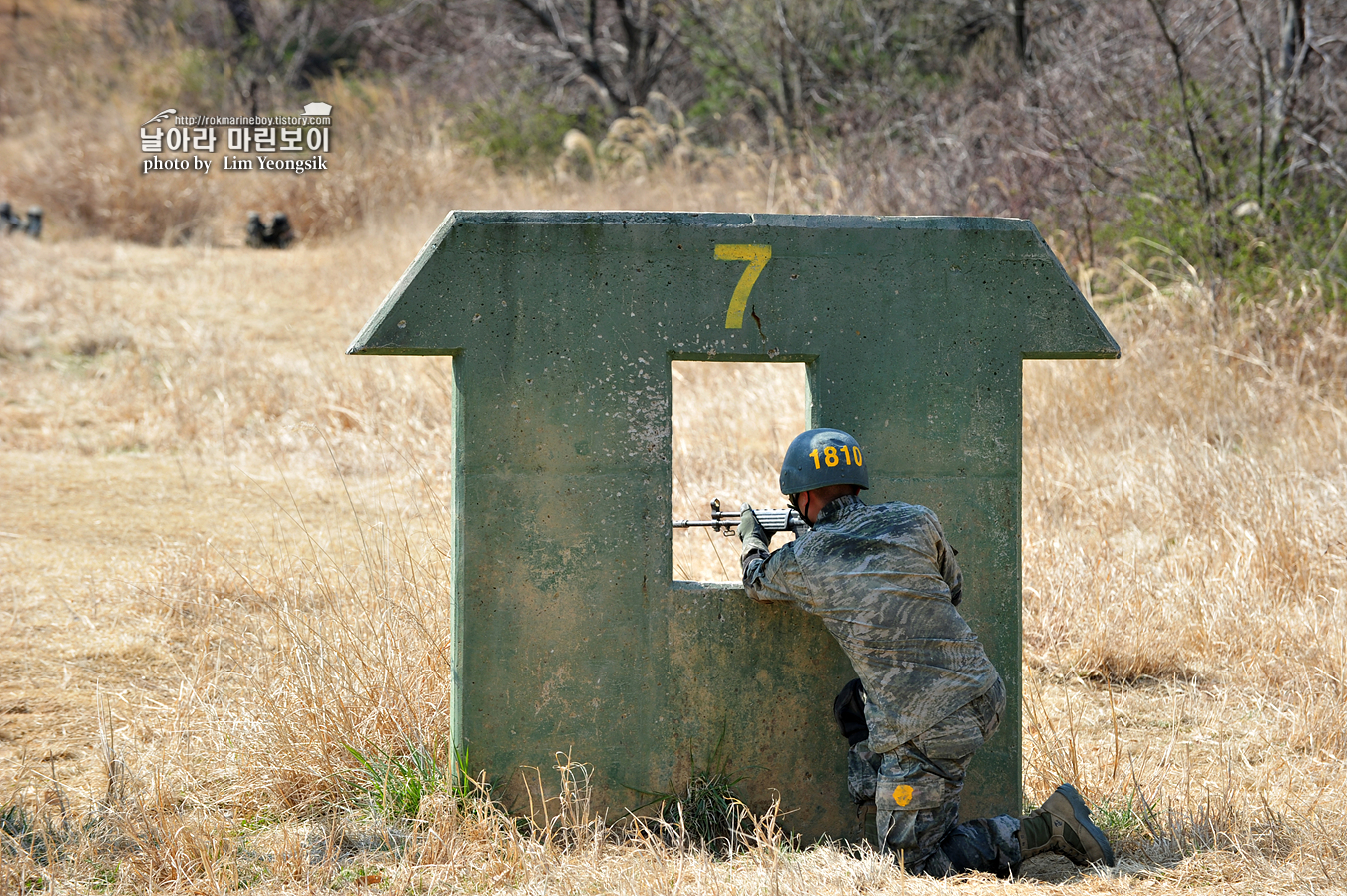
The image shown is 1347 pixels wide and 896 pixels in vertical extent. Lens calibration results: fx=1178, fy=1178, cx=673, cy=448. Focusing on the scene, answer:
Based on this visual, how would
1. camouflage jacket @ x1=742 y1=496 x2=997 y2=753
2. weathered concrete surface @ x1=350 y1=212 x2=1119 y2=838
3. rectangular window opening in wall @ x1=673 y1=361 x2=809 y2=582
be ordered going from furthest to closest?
rectangular window opening in wall @ x1=673 y1=361 x2=809 y2=582, weathered concrete surface @ x1=350 y1=212 x2=1119 y2=838, camouflage jacket @ x1=742 y1=496 x2=997 y2=753

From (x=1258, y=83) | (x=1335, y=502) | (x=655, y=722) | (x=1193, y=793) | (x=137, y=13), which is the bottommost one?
(x=1193, y=793)

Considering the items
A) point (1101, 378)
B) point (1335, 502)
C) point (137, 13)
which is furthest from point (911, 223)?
point (137, 13)

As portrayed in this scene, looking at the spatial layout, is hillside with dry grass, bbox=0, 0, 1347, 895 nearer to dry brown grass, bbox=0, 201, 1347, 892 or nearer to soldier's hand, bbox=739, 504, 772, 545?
dry brown grass, bbox=0, 201, 1347, 892

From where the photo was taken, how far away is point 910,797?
12.1 ft

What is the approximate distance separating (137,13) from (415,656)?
23879 millimetres

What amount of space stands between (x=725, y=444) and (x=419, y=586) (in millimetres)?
3733

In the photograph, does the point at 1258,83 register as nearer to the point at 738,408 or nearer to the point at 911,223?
the point at 738,408

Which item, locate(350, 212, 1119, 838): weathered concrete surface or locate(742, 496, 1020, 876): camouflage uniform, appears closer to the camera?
locate(742, 496, 1020, 876): camouflage uniform

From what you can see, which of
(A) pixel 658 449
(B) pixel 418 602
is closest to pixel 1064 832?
(A) pixel 658 449

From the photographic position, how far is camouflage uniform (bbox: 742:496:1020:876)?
3645mm

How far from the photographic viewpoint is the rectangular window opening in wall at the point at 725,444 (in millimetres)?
6469

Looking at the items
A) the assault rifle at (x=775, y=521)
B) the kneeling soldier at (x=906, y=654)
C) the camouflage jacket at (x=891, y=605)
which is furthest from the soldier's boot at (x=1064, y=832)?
the assault rifle at (x=775, y=521)

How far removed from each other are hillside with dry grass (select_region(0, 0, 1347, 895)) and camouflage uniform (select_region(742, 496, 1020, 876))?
301 mm

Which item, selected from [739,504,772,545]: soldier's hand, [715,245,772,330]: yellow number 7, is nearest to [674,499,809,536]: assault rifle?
[739,504,772,545]: soldier's hand
